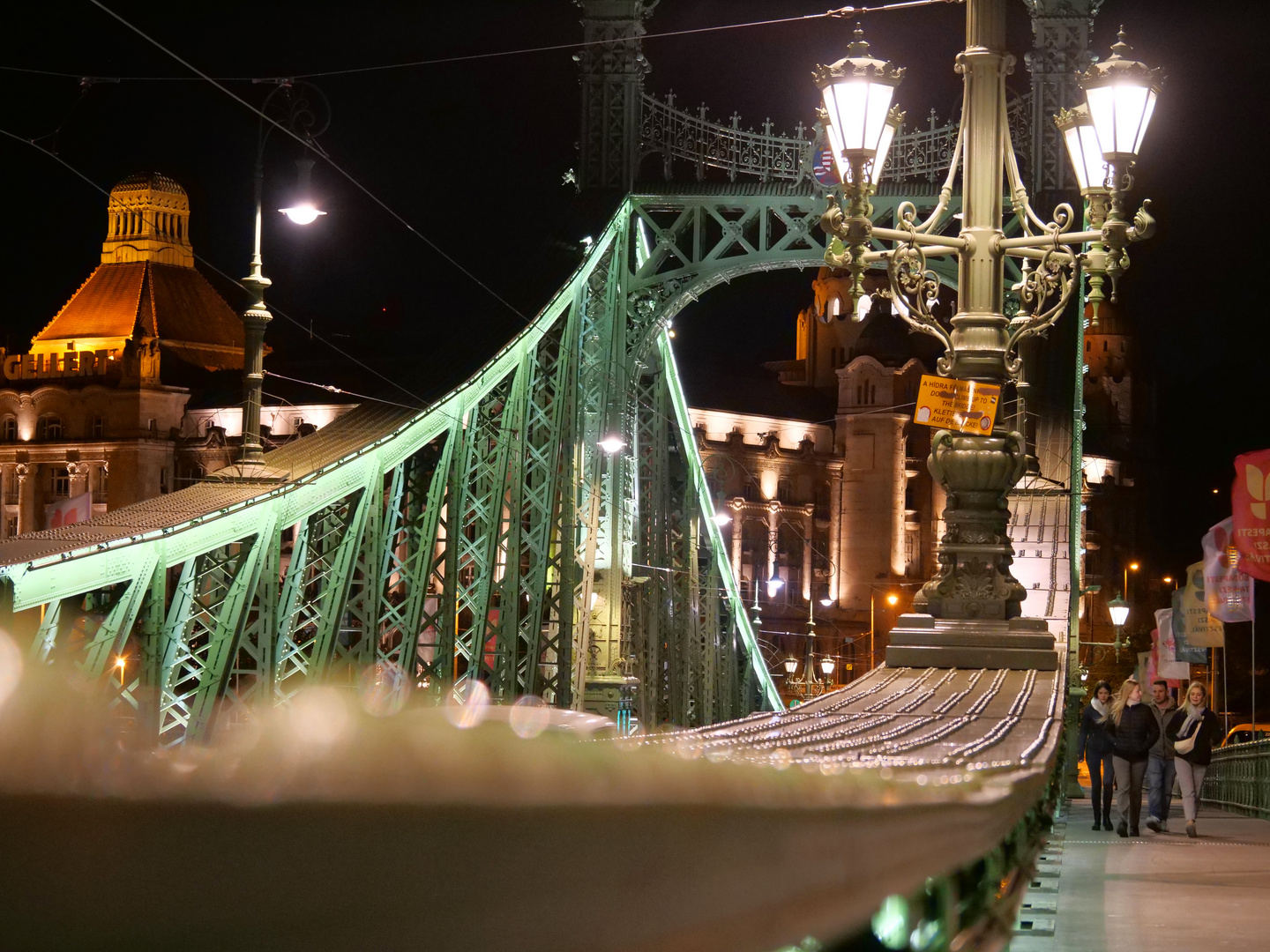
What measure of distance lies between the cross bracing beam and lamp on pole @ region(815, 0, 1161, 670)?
26.6ft

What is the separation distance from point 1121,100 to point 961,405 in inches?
69.2

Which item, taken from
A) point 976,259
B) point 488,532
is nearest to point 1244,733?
point 488,532

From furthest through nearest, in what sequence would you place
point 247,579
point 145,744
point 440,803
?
point 247,579 → point 440,803 → point 145,744

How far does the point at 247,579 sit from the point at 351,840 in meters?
16.3

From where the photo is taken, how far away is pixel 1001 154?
898 cm

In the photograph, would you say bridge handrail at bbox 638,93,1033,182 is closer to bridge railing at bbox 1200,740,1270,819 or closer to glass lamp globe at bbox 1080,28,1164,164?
bridge railing at bbox 1200,740,1270,819

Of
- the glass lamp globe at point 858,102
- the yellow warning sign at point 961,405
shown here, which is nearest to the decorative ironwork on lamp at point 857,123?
the glass lamp globe at point 858,102

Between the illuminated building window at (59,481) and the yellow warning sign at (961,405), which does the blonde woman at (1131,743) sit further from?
the illuminated building window at (59,481)

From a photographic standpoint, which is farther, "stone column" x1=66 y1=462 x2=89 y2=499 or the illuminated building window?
the illuminated building window

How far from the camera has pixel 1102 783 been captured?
14.0 metres

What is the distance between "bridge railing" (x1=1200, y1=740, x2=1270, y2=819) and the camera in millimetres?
16125

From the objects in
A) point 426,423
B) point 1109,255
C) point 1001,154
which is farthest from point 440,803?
point 426,423

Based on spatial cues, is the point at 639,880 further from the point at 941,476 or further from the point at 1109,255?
the point at 1109,255

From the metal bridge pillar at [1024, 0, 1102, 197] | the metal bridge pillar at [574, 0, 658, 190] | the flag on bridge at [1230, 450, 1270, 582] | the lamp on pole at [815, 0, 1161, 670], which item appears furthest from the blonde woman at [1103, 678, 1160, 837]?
the metal bridge pillar at [574, 0, 658, 190]
